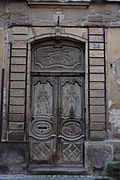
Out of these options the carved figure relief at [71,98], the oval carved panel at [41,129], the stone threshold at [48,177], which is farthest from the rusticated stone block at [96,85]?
the stone threshold at [48,177]

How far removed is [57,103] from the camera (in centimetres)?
664

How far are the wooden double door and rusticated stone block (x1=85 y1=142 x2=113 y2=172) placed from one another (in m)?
0.31

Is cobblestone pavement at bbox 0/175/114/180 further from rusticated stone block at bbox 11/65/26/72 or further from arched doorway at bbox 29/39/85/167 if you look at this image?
rusticated stone block at bbox 11/65/26/72

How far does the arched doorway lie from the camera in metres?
6.44

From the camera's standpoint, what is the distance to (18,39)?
6602 millimetres

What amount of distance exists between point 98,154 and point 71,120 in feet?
3.40

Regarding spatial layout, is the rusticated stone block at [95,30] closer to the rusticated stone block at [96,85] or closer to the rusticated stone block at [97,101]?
the rusticated stone block at [96,85]

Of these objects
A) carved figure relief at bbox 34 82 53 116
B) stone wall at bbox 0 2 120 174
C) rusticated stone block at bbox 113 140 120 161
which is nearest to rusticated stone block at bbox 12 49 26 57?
stone wall at bbox 0 2 120 174

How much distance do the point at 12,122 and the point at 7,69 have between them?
1.27m

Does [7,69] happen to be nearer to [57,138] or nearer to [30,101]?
[30,101]

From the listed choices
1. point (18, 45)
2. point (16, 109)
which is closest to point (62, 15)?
point (18, 45)

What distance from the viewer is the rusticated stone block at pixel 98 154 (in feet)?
20.1

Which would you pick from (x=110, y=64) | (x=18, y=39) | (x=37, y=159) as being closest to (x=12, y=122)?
(x=37, y=159)

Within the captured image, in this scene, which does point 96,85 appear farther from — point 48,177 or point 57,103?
point 48,177
